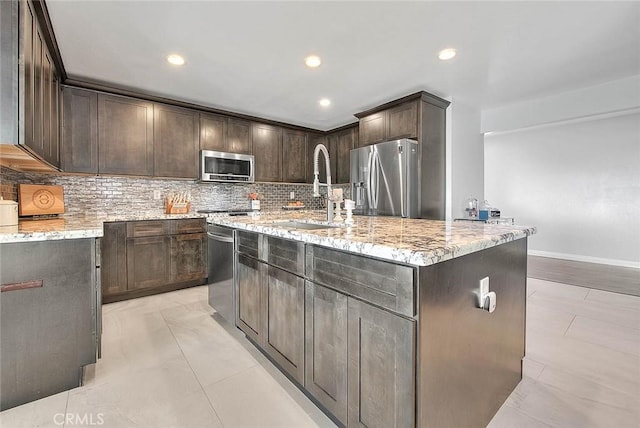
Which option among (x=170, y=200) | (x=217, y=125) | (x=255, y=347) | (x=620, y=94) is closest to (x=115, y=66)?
(x=217, y=125)

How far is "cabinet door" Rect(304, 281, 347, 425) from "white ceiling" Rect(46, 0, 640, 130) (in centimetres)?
191

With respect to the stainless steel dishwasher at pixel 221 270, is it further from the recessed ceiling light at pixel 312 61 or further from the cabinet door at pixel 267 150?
the cabinet door at pixel 267 150

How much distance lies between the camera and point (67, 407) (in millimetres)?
1499

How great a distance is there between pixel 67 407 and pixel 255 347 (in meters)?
1.04

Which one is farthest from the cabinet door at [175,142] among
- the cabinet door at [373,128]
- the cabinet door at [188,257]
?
the cabinet door at [373,128]

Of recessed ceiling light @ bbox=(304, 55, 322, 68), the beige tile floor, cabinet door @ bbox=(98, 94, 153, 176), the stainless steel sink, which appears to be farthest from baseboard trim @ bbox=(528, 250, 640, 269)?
cabinet door @ bbox=(98, 94, 153, 176)

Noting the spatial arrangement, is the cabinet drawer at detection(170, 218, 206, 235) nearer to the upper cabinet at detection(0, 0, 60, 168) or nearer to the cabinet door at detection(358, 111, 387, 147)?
the upper cabinet at detection(0, 0, 60, 168)

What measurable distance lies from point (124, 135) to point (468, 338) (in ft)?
12.7

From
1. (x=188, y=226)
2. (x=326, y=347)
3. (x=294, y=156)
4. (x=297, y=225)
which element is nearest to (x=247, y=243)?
(x=297, y=225)

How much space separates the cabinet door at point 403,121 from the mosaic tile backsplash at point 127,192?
7.27 feet

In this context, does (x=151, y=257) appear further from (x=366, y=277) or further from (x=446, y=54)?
(x=446, y=54)

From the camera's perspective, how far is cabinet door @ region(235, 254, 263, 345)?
6.27 ft

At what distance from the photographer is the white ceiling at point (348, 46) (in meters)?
1.99

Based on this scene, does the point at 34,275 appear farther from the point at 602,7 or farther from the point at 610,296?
the point at 610,296
